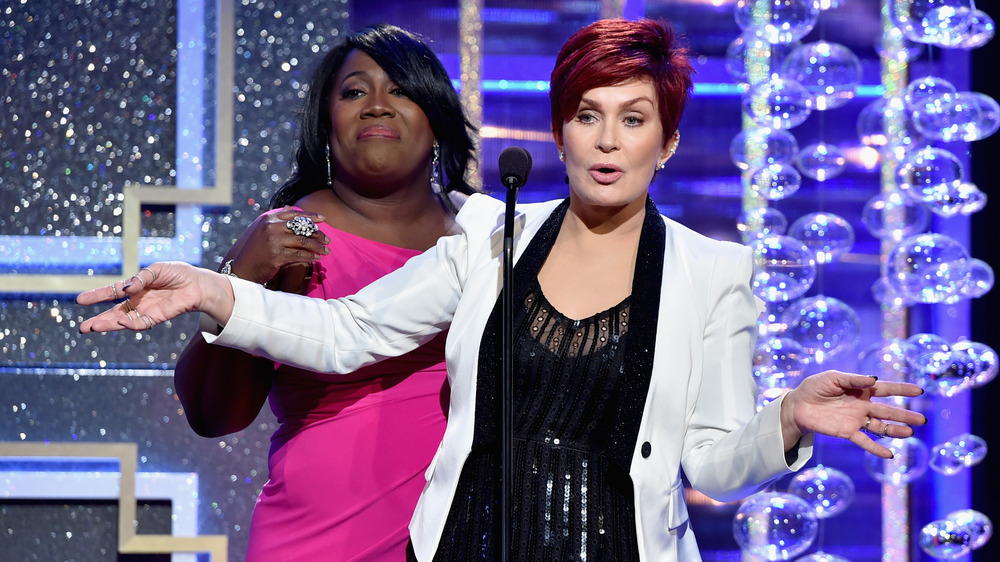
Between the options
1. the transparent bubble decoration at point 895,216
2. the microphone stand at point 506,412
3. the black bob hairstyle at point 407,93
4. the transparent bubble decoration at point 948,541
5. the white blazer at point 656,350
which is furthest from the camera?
the transparent bubble decoration at point 895,216

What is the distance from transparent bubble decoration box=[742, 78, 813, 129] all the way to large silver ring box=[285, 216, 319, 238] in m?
1.37

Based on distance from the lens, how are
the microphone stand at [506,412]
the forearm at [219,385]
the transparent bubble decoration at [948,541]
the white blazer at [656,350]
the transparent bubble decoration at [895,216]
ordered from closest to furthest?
the microphone stand at [506,412] → the white blazer at [656,350] → the forearm at [219,385] → the transparent bubble decoration at [948,541] → the transparent bubble decoration at [895,216]

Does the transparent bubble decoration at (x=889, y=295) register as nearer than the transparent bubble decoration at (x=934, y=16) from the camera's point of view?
No

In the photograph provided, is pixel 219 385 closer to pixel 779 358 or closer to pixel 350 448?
pixel 350 448

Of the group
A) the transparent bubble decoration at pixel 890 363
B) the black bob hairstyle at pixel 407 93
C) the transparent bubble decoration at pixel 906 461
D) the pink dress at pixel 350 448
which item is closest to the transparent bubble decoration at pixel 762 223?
the transparent bubble decoration at pixel 890 363

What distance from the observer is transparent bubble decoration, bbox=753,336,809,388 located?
263 cm

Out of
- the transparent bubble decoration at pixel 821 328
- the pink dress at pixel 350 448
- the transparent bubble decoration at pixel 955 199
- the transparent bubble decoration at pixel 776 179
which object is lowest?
the pink dress at pixel 350 448

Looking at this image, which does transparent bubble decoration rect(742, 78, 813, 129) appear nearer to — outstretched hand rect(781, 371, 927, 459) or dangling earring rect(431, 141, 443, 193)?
dangling earring rect(431, 141, 443, 193)

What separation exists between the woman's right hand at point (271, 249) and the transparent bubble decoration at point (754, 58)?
140 cm

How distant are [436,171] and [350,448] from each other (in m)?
0.58

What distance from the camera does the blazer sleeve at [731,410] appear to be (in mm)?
1395

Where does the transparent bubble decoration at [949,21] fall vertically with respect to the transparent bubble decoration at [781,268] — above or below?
above

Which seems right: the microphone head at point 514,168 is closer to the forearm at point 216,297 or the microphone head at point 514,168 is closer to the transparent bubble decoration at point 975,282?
the forearm at point 216,297

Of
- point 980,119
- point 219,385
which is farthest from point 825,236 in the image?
point 219,385
